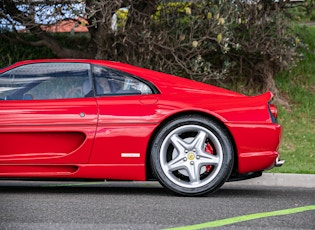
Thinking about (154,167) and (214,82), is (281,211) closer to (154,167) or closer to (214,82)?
(154,167)

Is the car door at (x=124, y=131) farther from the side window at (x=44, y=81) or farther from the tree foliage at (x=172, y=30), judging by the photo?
the tree foliage at (x=172, y=30)

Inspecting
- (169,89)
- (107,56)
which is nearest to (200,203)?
(169,89)

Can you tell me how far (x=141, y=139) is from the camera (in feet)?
23.0

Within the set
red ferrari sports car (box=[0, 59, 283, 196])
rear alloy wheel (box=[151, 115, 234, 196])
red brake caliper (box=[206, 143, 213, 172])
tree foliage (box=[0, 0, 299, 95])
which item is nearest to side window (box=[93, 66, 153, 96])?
red ferrari sports car (box=[0, 59, 283, 196])

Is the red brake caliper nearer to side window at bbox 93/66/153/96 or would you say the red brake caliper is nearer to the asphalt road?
the asphalt road

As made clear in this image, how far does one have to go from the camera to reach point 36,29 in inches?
521

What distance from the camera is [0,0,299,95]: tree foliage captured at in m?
12.4

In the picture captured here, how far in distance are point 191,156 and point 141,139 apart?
1.59 feet

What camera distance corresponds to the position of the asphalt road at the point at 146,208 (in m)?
5.68

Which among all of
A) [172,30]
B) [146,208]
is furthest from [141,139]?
[172,30]

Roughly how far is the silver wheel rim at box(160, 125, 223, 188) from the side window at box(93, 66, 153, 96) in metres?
0.56

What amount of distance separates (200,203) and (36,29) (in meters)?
7.26

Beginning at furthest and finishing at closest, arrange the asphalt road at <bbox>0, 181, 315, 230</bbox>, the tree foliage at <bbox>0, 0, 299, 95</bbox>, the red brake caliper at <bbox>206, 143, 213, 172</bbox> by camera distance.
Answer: the tree foliage at <bbox>0, 0, 299, 95</bbox>
the red brake caliper at <bbox>206, 143, 213, 172</bbox>
the asphalt road at <bbox>0, 181, 315, 230</bbox>

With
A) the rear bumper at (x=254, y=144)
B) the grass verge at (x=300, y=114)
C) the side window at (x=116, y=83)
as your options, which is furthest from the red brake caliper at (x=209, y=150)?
the grass verge at (x=300, y=114)
